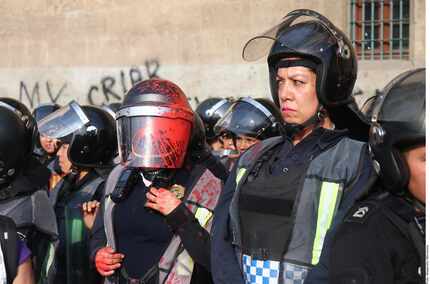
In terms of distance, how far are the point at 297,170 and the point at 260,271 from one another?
402mm

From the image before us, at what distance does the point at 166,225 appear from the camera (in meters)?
3.70

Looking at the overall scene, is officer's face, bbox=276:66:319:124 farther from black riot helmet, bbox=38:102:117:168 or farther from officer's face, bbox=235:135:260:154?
officer's face, bbox=235:135:260:154

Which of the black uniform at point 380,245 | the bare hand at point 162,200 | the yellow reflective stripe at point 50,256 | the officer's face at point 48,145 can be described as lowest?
the yellow reflective stripe at point 50,256

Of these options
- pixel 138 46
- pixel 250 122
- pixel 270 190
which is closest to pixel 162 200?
pixel 270 190

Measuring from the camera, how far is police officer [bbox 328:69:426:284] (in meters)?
2.41

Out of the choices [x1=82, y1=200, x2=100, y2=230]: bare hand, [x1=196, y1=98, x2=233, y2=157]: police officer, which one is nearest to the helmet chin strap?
[x1=82, y1=200, x2=100, y2=230]: bare hand

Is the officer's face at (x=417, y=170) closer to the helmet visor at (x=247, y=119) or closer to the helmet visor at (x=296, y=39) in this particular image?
the helmet visor at (x=296, y=39)

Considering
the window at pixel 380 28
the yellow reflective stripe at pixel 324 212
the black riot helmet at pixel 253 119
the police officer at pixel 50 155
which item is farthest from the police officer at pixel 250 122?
the window at pixel 380 28

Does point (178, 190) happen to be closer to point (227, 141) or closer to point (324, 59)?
point (324, 59)

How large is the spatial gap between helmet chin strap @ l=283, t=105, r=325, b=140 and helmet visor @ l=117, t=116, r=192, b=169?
2.22ft

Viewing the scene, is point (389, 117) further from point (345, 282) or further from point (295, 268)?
point (295, 268)

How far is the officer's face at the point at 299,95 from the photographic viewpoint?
10.5ft

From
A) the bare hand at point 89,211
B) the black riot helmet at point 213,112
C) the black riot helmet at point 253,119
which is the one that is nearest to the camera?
the bare hand at point 89,211

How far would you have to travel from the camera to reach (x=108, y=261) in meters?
3.76
